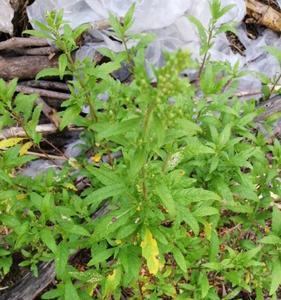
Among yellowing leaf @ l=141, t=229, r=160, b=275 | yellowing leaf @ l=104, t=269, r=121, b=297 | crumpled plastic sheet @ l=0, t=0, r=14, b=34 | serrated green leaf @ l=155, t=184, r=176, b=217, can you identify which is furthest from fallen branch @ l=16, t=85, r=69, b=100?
serrated green leaf @ l=155, t=184, r=176, b=217

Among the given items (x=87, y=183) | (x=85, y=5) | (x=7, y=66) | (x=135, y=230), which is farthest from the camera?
(x=85, y=5)

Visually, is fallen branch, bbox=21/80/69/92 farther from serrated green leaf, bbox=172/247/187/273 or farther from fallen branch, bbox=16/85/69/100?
serrated green leaf, bbox=172/247/187/273

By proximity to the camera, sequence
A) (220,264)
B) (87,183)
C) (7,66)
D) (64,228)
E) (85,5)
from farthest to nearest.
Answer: (85,5)
(7,66)
(87,183)
(220,264)
(64,228)

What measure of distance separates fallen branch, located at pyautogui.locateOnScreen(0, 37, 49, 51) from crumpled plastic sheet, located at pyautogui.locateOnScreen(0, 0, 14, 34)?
0.52 feet

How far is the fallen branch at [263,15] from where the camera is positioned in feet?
15.2

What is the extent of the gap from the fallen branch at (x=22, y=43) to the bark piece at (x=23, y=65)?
0.32 feet

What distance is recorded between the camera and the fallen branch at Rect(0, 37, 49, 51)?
A: 3932 millimetres

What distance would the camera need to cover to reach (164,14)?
4.11 m

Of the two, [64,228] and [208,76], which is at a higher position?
[208,76]

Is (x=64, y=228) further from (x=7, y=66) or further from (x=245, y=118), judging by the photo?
(x=7, y=66)

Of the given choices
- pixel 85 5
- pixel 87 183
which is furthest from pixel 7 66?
pixel 87 183

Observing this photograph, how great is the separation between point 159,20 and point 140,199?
226 centimetres

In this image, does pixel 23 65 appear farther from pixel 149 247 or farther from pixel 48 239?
pixel 149 247

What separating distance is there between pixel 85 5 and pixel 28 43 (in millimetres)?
628
